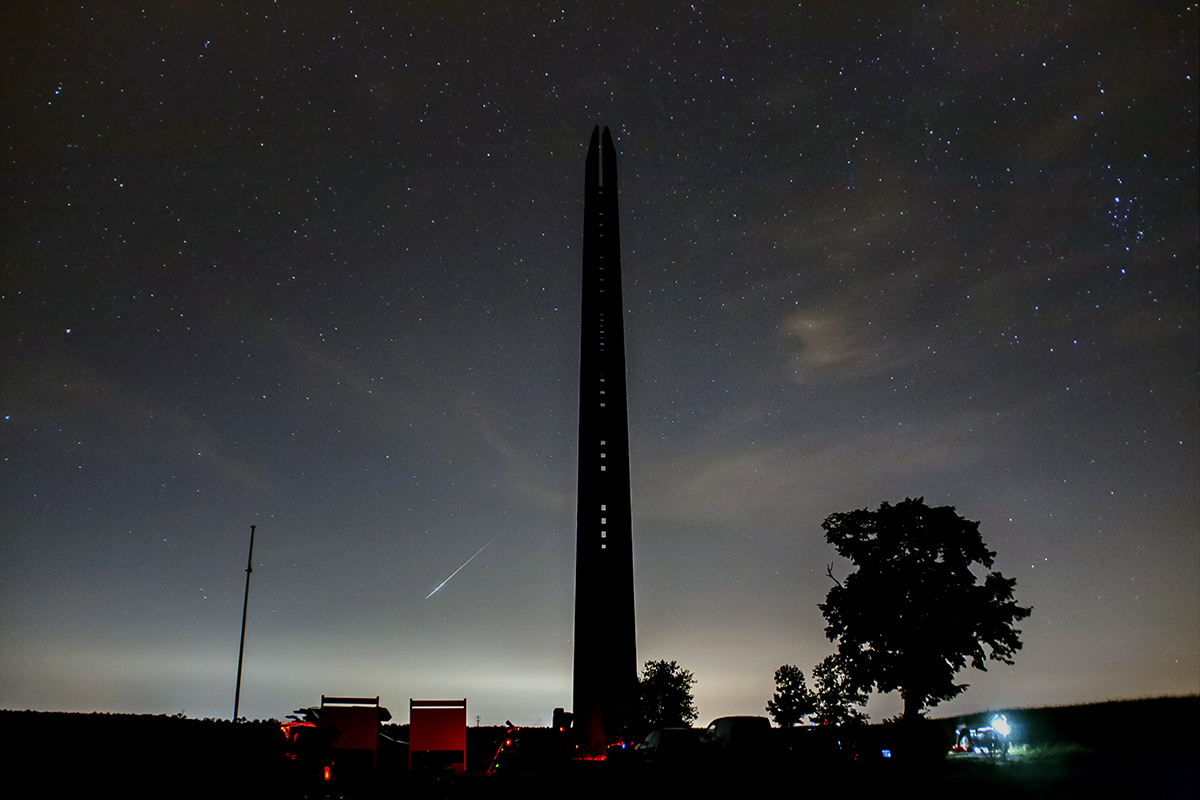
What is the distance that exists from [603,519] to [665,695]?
115ft

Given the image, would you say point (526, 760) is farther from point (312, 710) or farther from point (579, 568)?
point (579, 568)

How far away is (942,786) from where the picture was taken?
67.7 feet

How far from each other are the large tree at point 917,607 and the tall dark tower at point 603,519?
1637 cm

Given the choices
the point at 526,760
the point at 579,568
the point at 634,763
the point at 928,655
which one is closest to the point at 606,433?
the point at 579,568

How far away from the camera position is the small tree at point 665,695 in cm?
8894

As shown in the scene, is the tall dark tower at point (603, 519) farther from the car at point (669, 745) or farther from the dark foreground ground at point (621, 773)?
the car at point (669, 745)

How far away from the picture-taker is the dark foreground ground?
1875 centimetres

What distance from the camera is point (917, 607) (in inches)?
1882

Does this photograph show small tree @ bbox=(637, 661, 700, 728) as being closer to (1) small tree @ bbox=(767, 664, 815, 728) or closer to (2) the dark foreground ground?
(1) small tree @ bbox=(767, 664, 815, 728)

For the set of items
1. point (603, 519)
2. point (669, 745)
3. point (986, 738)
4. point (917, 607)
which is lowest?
point (986, 738)

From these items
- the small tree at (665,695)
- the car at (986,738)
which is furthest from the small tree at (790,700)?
the car at (986,738)

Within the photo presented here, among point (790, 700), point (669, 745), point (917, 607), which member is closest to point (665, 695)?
point (790, 700)

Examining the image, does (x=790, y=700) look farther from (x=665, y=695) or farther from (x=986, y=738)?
(x=986, y=738)

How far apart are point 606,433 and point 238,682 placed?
3028cm
